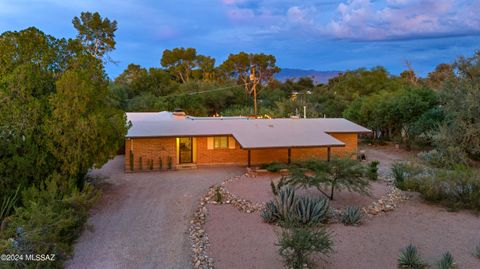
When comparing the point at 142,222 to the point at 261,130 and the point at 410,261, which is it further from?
the point at 261,130

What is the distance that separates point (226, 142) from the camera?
68.3 feet

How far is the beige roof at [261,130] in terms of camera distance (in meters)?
19.2

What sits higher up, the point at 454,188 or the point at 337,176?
the point at 337,176

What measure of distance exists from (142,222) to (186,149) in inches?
366

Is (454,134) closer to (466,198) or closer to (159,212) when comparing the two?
(466,198)

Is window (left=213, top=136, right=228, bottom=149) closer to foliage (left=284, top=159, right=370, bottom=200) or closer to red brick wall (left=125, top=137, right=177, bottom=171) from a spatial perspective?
red brick wall (left=125, top=137, right=177, bottom=171)

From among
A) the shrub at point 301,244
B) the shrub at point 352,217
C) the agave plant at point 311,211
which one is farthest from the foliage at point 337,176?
the shrub at point 301,244

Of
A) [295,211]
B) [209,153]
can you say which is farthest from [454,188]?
[209,153]

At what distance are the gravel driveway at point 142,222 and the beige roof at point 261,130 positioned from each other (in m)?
2.21

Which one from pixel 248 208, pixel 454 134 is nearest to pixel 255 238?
pixel 248 208

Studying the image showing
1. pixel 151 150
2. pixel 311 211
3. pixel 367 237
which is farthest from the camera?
pixel 151 150

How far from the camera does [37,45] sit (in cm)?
1356

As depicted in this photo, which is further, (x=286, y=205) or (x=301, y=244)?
(x=286, y=205)

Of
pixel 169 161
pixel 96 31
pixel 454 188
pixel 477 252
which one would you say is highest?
pixel 96 31
